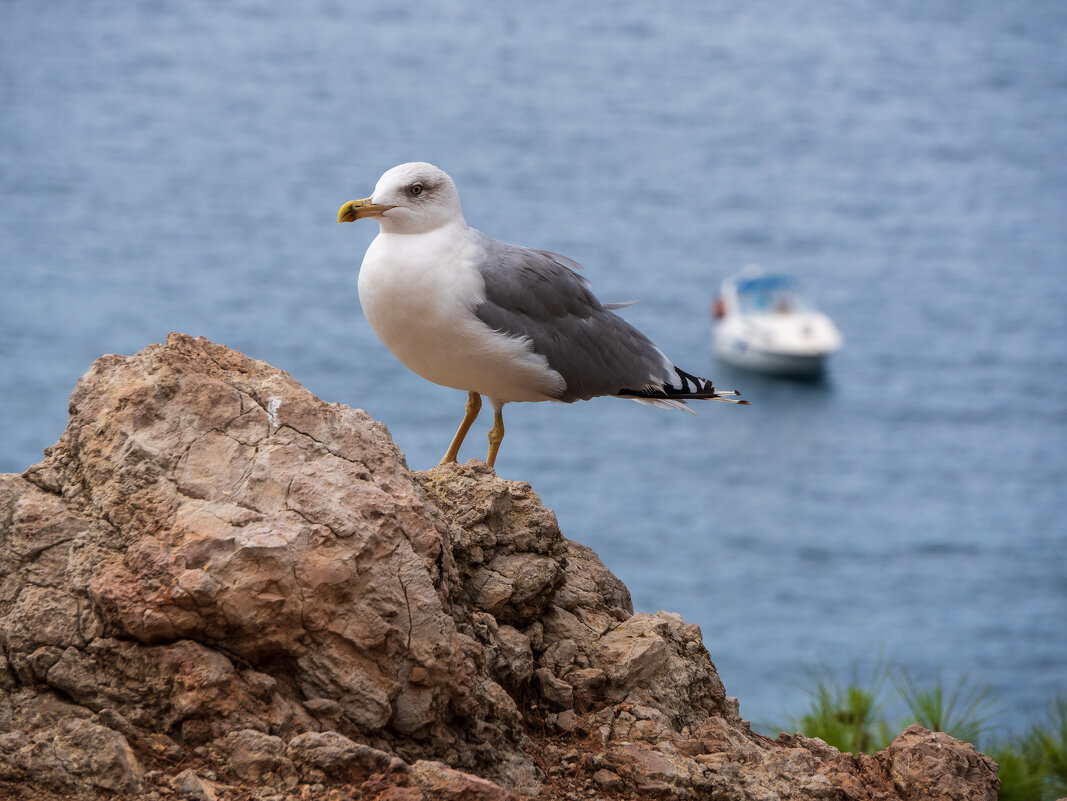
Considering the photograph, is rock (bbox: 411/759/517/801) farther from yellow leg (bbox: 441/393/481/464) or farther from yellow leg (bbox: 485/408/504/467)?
yellow leg (bbox: 485/408/504/467)

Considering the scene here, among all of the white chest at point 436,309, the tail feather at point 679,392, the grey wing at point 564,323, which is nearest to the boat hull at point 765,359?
the tail feather at point 679,392

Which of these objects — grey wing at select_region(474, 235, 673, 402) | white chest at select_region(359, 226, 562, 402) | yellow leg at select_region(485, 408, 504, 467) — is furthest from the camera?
yellow leg at select_region(485, 408, 504, 467)

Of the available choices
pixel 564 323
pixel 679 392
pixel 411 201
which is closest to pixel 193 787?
pixel 411 201

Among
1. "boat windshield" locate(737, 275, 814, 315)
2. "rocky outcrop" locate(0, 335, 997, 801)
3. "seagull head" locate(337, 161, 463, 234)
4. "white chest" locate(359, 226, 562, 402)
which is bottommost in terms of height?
"rocky outcrop" locate(0, 335, 997, 801)

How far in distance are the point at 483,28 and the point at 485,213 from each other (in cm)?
1123

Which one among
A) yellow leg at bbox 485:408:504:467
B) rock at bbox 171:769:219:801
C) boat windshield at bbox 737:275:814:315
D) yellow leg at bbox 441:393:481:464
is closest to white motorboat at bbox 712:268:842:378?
boat windshield at bbox 737:275:814:315

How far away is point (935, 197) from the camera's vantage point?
37062 mm

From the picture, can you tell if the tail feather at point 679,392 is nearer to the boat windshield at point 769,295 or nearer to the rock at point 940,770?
the rock at point 940,770

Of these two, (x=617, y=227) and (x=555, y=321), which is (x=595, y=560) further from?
(x=617, y=227)

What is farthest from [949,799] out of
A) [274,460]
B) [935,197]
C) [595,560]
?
[935,197]

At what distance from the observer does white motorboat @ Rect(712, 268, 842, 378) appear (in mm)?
29438

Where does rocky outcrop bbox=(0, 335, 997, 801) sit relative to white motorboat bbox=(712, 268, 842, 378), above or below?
below

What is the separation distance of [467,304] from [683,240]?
3072 centimetres

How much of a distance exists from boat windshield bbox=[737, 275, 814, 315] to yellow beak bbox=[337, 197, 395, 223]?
25763 millimetres
